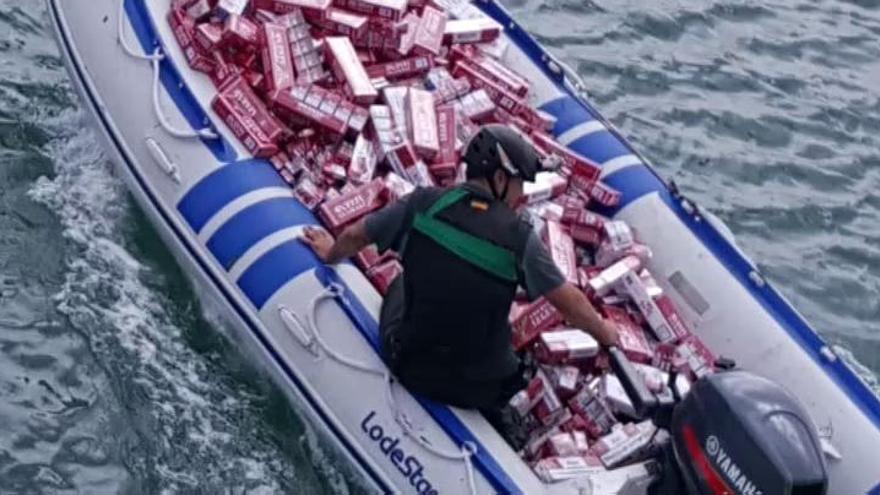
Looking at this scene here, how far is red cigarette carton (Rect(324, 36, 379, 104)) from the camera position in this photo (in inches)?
334

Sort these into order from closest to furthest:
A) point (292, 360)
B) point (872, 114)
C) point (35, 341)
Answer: point (292, 360) → point (35, 341) → point (872, 114)

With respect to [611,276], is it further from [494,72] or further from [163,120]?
[163,120]

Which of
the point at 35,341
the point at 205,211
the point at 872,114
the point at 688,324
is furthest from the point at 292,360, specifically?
the point at 872,114

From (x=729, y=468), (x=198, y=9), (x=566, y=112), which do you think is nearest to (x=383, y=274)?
(x=566, y=112)

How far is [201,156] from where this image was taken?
825 centimetres

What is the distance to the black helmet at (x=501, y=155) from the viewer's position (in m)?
6.82

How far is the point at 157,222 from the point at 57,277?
63cm

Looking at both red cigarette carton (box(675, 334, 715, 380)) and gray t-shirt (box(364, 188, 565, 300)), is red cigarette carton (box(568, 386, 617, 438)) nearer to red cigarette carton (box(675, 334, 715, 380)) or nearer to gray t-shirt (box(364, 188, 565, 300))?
red cigarette carton (box(675, 334, 715, 380))

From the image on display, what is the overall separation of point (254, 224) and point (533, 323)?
4.80ft

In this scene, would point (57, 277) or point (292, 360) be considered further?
point (57, 277)

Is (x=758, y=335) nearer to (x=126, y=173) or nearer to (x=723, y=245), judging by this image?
(x=723, y=245)

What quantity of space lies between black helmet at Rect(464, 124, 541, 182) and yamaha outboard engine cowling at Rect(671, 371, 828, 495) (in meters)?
1.17

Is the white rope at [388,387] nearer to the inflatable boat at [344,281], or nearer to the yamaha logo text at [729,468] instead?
the inflatable boat at [344,281]

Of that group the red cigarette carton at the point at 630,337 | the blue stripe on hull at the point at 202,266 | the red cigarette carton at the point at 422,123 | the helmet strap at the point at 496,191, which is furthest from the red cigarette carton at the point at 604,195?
the blue stripe on hull at the point at 202,266
